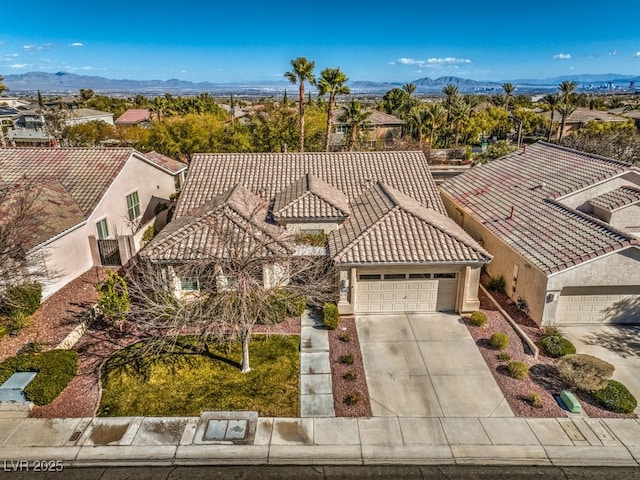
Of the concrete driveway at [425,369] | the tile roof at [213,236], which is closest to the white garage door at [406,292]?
the concrete driveway at [425,369]

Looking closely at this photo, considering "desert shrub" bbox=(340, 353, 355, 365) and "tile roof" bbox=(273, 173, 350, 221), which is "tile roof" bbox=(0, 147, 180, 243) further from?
"desert shrub" bbox=(340, 353, 355, 365)

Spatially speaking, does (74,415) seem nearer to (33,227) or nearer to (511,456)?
(33,227)

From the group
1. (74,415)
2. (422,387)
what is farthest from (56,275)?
(422,387)

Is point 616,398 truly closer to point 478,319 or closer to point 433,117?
point 478,319

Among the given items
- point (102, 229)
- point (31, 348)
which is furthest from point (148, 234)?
point (31, 348)

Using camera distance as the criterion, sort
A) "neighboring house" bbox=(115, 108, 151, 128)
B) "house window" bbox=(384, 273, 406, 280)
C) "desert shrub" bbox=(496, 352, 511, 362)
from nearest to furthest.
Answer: "desert shrub" bbox=(496, 352, 511, 362)
"house window" bbox=(384, 273, 406, 280)
"neighboring house" bbox=(115, 108, 151, 128)

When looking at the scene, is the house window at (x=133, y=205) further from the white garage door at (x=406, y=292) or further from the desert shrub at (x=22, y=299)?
the white garage door at (x=406, y=292)

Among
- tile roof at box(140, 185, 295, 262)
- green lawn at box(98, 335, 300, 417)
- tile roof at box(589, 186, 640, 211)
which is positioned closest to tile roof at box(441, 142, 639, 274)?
tile roof at box(589, 186, 640, 211)
